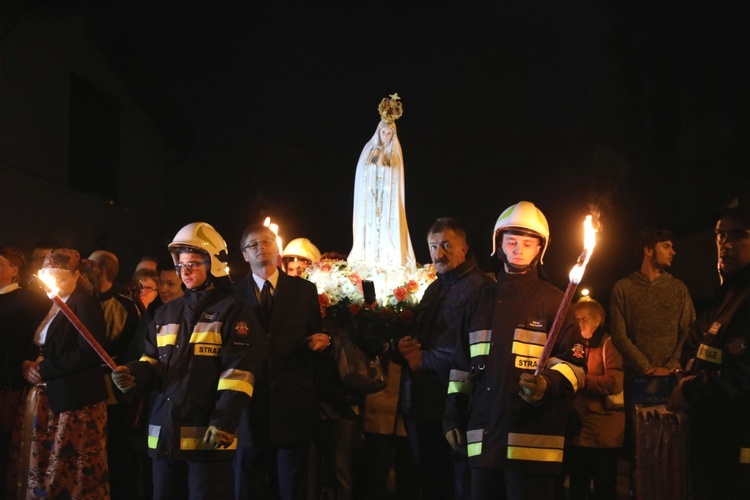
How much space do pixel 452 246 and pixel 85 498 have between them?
377cm

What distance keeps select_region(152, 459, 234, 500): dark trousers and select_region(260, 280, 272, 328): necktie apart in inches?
52.9

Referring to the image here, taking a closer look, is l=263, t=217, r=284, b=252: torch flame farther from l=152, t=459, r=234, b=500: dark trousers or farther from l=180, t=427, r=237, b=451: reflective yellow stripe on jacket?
l=152, t=459, r=234, b=500: dark trousers

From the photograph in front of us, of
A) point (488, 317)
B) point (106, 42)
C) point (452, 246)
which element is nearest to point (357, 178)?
point (452, 246)

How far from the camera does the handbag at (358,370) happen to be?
7.45 m

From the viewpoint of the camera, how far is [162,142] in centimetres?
2227

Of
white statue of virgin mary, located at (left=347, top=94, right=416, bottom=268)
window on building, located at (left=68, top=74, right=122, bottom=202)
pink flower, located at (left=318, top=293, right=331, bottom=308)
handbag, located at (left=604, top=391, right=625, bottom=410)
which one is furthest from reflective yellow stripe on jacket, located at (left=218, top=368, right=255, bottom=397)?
window on building, located at (left=68, top=74, right=122, bottom=202)

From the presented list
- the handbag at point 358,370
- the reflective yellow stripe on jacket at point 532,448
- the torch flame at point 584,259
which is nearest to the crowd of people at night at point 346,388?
the reflective yellow stripe on jacket at point 532,448

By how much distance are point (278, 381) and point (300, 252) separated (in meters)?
3.67

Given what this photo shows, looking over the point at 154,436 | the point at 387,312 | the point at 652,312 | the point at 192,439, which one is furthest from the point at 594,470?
the point at 154,436

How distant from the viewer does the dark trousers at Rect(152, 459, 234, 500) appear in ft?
19.2

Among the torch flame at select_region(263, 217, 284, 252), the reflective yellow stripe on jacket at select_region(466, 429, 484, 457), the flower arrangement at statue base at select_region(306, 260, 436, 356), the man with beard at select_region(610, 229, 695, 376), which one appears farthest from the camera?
the man with beard at select_region(610, 229, 695, 376)

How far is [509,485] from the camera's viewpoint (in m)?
5.03

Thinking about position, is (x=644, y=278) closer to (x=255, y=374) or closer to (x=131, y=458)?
(x=255, y=374)

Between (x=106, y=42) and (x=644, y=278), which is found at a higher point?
(x=106, y=42)
